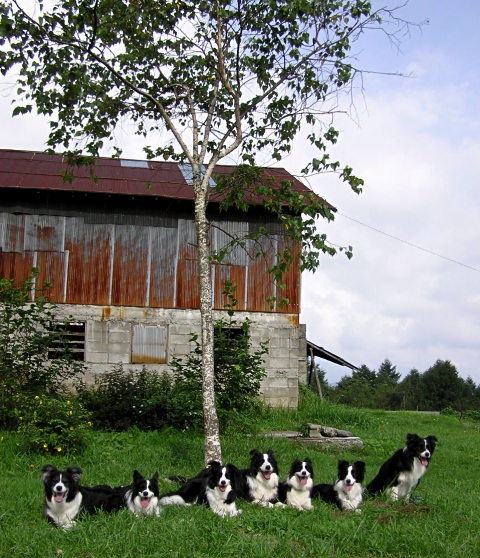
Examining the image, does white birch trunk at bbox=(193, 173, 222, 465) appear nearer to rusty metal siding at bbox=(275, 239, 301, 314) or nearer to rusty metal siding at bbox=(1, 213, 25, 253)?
rusty metal siding at bbox=(275, 239, 301, 314)

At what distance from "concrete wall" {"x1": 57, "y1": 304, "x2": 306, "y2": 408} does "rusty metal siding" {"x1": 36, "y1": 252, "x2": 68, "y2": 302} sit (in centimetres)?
43

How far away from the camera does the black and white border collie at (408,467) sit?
365 inches

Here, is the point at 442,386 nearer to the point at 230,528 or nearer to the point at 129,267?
the point at 129,267

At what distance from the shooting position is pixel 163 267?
20.3 meters

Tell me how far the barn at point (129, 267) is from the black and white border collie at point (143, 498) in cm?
1131

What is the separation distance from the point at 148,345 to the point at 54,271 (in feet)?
11.8

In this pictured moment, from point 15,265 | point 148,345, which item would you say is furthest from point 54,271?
A: point 148,345

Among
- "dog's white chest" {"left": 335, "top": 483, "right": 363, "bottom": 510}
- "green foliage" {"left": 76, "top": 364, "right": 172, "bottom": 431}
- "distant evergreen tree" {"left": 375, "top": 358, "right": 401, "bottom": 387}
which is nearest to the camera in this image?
"dog's white chest" {"left": 335, "top": 483, "right": 363, "bottom": 510}

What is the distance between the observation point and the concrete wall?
19703mm

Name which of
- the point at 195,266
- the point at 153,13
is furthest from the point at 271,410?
the point at 153,13

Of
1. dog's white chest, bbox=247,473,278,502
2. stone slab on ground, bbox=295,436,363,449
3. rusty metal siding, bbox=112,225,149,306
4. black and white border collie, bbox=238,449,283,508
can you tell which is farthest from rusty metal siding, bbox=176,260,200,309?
dog's white chest, bbox=247,473,278,502

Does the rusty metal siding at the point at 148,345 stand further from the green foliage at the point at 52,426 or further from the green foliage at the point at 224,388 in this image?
the green foliage at the point at 52,426

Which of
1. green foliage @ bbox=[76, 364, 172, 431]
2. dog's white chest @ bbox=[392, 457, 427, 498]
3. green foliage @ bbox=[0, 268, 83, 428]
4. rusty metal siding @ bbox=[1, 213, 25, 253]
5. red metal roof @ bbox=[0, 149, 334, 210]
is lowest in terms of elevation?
dog's white chest @ bbox=[392, 457, 427, 498]

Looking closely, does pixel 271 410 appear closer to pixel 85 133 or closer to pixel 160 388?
pixel 160 388
